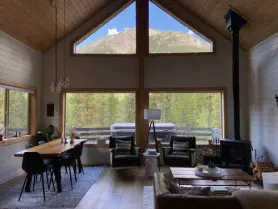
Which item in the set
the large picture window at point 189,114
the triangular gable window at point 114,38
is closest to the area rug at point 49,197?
the large picture window at point 189,114

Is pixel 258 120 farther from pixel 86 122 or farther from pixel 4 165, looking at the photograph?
pixel 4 165

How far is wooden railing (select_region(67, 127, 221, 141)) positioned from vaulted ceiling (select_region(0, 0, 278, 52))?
8.54 feet

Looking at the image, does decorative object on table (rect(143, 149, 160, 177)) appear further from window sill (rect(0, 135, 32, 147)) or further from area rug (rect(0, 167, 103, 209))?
window sill (rect(0, 135, 32, 147))

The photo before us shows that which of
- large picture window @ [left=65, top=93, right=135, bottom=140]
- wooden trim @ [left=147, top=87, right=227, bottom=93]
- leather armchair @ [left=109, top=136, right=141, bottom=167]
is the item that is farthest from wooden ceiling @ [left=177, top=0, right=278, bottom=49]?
leather armchair @ [left=109, top=136, right=141, bottom=167]

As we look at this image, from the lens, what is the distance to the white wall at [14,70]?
5.46 meters

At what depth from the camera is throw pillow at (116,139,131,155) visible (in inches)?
264

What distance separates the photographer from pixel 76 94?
7551mm

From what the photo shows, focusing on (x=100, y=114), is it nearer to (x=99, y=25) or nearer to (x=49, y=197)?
(x=99, y=25)

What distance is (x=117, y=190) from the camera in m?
4.87

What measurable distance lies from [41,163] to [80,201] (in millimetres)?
922

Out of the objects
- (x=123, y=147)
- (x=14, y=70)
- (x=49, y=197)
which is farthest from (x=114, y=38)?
A: (x=49, y=197)

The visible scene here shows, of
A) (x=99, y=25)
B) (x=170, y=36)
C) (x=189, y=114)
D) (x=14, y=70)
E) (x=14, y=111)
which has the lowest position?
(x=189, y=114)

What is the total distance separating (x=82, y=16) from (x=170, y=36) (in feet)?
8.51

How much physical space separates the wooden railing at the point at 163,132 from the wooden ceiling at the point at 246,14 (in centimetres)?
263
